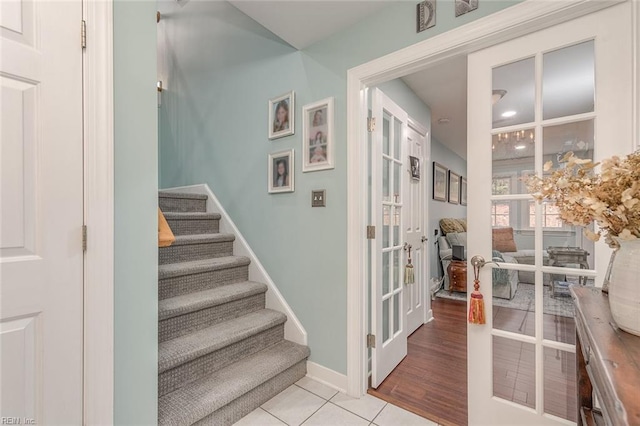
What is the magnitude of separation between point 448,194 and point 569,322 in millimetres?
4136

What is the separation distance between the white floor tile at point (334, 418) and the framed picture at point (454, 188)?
453 cm

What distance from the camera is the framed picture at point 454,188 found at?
5361 millimetres

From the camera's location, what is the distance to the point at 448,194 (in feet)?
17.1

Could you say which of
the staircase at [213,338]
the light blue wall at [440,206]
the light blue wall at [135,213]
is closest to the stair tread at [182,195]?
the staircase at [213,338]

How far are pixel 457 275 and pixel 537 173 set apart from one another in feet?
10.7

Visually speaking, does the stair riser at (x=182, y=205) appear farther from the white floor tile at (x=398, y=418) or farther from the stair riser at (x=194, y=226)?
the white floor tile at (x=398, y=418)

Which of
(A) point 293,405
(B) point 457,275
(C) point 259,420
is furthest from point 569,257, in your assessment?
(B) point 457,275

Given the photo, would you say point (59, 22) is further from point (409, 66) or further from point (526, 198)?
point (526, 198)

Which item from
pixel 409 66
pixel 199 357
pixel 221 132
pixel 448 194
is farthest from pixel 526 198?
pixel 448 194

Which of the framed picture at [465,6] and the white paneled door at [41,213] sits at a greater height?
the framed picture at [465,6]

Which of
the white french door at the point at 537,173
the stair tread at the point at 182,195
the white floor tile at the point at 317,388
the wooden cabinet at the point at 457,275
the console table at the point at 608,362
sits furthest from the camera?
the wooden cabinet at the point at 457,275

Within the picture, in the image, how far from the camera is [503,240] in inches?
58.3

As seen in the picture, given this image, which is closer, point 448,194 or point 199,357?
point 199,357


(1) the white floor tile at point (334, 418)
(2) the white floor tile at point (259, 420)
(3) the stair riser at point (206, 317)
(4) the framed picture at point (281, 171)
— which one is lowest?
(1) the white floor tile at point (334, 418)
